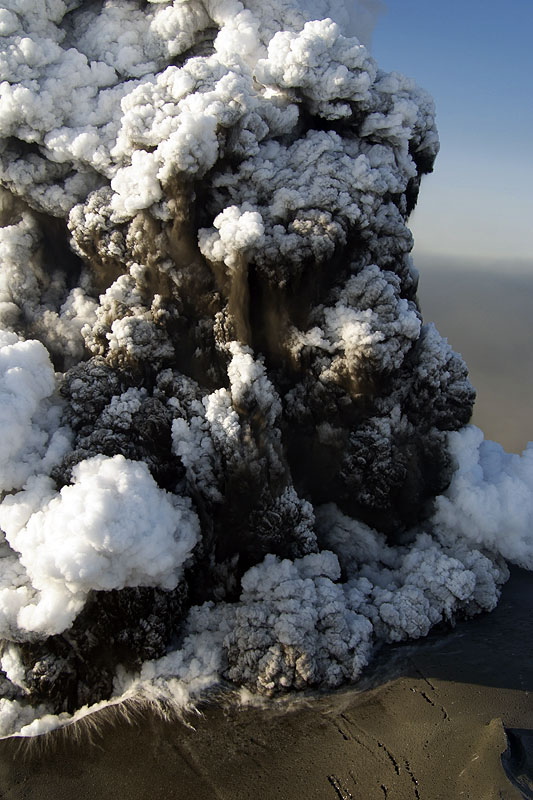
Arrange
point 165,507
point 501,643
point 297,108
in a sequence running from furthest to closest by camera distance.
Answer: point 297,108 < point 501,643 < point 165,507

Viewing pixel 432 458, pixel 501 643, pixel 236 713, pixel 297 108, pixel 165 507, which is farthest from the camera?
pixel 432 458

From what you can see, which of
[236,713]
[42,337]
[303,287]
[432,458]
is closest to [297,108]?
[303,287]

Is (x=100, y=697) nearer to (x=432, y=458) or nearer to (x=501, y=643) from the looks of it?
(x=501, y=643)

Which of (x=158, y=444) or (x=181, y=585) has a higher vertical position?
(x=158, y=444)

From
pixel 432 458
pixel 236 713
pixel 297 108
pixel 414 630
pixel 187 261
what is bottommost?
pixel 236 713

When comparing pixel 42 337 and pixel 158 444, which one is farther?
pixel 42 337

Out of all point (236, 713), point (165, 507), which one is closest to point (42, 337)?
point (165, 507)

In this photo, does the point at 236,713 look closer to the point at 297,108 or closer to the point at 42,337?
the point at 42,337
